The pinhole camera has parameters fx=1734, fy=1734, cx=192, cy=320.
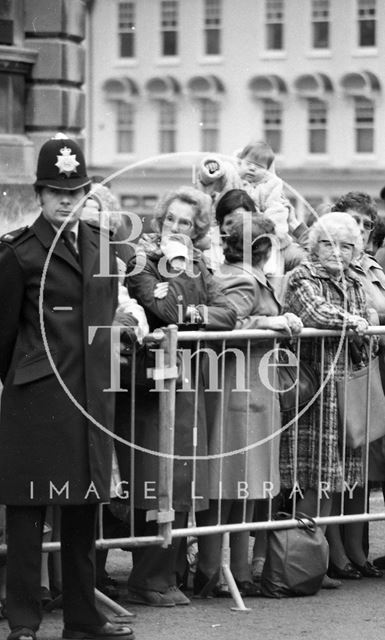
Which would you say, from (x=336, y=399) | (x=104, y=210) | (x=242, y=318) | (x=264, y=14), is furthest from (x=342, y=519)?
(x=264, y=14)

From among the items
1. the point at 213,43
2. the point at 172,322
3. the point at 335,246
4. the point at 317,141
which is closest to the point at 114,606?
the point at 172,322

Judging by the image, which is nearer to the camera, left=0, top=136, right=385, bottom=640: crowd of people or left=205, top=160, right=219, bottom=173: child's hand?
left=0, top=136, right=385, bottom=640: crowd of people

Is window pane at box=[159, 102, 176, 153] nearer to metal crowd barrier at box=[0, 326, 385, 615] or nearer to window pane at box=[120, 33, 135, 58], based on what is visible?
window pane at box=[120, 33, 135, 58]

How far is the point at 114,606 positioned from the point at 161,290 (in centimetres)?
139

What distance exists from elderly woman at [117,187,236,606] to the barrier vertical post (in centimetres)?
6

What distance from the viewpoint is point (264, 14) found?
5569 centimetres

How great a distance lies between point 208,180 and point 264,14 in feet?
155

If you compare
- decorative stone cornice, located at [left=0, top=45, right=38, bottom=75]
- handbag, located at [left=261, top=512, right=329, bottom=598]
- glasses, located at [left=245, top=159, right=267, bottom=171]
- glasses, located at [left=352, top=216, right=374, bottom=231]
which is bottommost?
handbag, located at [left=261, top=512, right=329, bottom=598]

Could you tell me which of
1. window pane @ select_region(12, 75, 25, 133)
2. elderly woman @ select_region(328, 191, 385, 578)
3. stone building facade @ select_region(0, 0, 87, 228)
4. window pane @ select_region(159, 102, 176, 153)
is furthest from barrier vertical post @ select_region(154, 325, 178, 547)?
window pane @ select_region(159, 102, 176, 153)

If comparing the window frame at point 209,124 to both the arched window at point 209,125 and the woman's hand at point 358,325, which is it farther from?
the woman's hand at point 358,325

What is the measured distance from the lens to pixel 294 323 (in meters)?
7.86

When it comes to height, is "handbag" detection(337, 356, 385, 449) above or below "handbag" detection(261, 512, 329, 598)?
above

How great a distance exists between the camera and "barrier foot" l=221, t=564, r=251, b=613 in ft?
25.3

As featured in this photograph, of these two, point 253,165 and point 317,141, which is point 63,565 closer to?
point 253,165
